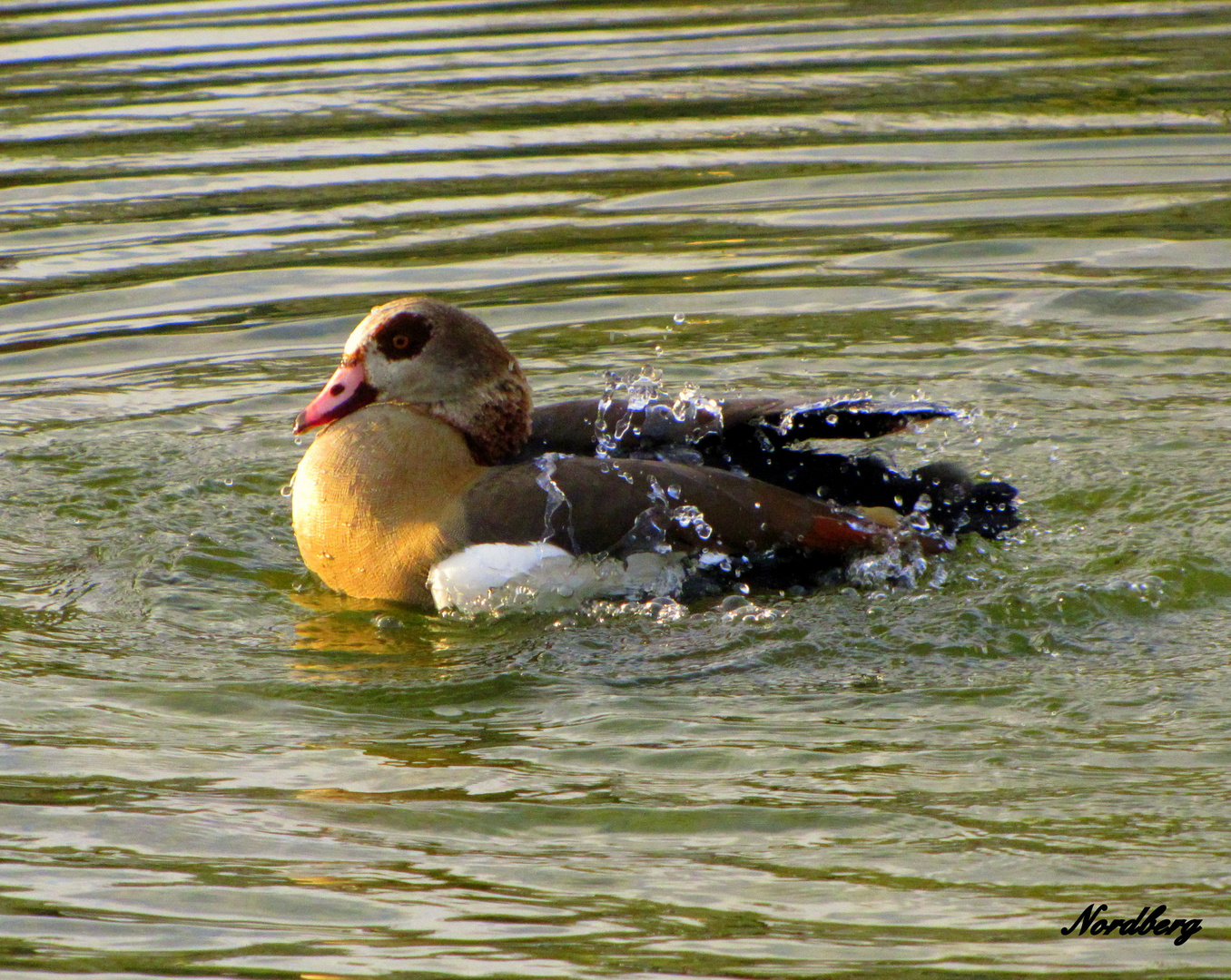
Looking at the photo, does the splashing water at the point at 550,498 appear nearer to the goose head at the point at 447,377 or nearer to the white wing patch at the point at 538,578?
the white wing patch at the point at 538,578

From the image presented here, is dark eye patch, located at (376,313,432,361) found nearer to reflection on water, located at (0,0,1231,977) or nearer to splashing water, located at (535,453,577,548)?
splashing water, located at (535,453,577,548)

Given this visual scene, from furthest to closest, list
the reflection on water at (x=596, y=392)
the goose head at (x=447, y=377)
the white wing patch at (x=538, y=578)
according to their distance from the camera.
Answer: the goose head at (x=447, y=377)
the white wing patch at (x=538, y=578)
the reflection on water at (x=596, y=392)

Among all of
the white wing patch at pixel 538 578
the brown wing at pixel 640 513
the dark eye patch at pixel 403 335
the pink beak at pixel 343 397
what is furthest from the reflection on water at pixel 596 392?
the dark eye patch at pixel 403 335

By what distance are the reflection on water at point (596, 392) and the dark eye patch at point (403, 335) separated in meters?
0.87

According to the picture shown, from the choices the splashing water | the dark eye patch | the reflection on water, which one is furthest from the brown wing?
the dark eye patch

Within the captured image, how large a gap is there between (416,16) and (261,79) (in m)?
2.08

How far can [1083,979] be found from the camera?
3412 millimetres

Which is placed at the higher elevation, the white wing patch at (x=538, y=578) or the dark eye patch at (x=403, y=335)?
the dark eye patch at (x=403, y=335)

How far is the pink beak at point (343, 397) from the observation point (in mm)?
6215

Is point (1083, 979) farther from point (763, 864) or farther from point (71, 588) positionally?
point (71, 588)

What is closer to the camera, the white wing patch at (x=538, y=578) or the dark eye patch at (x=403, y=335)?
the white wing patch at (x=538, y=578)

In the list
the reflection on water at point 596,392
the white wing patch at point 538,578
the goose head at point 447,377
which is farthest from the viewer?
the goose head at point 447,377

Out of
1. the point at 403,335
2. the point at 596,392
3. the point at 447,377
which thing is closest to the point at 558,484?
the point at 447,377

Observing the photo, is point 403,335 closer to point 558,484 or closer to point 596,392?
point 558,484
